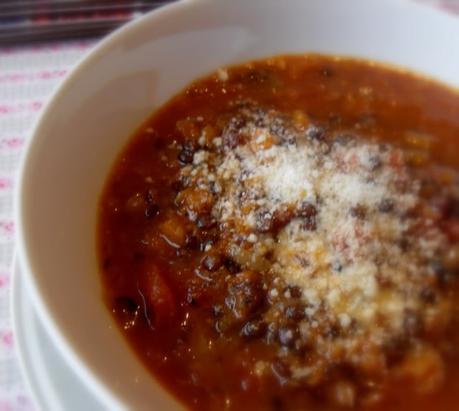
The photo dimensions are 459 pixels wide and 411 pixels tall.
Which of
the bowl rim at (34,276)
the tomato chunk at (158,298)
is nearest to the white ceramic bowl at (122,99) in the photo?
the bowl rim at (34,276)

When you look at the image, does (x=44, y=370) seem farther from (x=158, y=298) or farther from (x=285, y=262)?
(x=285, y=262)

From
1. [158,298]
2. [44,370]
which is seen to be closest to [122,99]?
[158,298]

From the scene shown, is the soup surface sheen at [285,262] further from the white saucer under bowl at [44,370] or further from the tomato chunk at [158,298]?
the white saucer under bowl at [44,370]

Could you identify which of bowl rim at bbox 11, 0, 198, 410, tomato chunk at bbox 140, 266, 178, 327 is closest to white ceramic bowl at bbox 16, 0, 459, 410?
bowl rim at bbox 11, 0, 198, 410

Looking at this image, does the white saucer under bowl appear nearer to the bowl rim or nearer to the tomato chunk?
the bowl rim

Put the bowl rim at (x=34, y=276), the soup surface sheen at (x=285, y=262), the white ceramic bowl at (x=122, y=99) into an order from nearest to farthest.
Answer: the bowl rim at (x=34, y=276) → the white ceramic bowl at (x=122, y=99) → the soup surface sheen at (x=285, y=262)

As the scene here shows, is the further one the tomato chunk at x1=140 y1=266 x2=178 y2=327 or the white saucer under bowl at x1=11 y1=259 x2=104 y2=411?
the tomato chunk at x1=140 y1=266 x2=178 y2=327

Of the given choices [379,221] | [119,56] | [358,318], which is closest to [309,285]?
[358,318]
